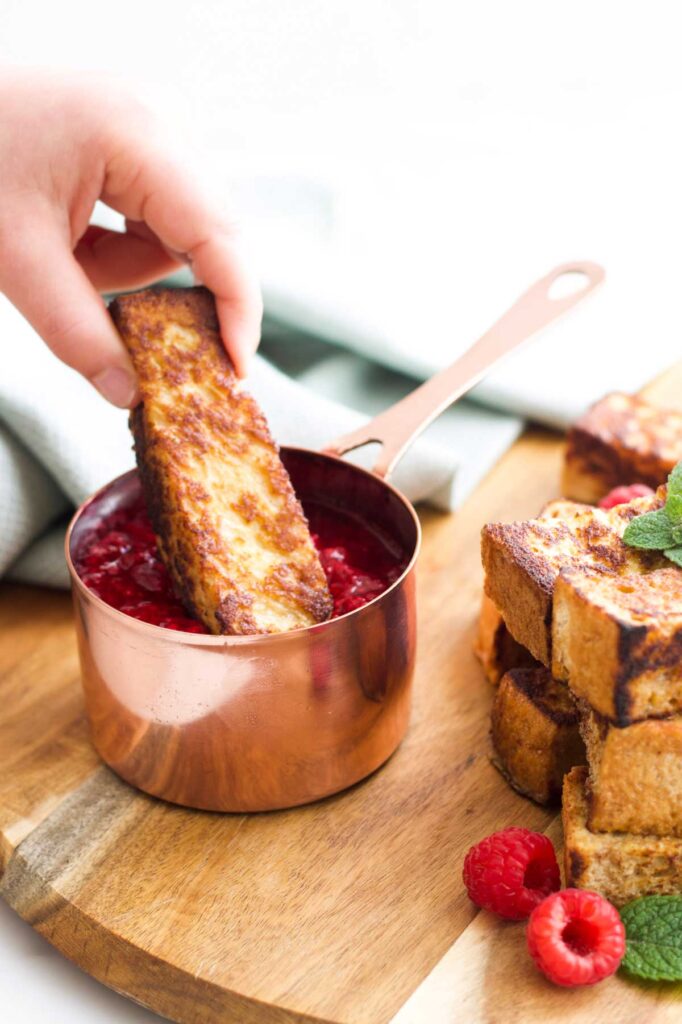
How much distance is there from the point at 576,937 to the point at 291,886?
1.79ft

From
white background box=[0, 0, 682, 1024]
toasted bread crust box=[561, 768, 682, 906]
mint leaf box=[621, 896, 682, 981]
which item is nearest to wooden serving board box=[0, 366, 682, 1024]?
mint leaf box=[621, 896, 682, 981]

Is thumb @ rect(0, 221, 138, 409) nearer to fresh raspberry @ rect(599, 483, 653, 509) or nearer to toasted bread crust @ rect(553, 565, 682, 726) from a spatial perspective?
toasted bread crust @ rect(553, 565, 682, 726)

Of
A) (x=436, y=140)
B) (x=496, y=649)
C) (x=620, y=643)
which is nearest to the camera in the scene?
(x=620, y=643)

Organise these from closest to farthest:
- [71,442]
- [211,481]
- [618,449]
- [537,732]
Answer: [537,732] < [211,481] < [71,442] < [618,449]

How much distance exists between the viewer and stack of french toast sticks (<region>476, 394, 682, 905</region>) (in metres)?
1.93

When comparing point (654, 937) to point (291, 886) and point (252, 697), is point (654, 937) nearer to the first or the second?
point (291, 886)

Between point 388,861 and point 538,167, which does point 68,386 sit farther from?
point 538,167

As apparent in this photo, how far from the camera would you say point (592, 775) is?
82.5 inches

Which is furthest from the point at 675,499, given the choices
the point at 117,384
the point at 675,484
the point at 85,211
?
the point at 85,211

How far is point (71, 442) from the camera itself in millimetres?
2982

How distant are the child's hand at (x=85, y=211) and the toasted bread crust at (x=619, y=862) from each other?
1209 millimetres

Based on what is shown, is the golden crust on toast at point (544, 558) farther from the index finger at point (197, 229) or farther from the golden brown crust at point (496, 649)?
the index finger at point (197, 229)

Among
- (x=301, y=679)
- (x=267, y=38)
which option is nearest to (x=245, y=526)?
(x=301, y=679)

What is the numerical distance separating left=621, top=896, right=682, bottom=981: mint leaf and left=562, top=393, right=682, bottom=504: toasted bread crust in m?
1.42
